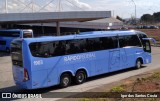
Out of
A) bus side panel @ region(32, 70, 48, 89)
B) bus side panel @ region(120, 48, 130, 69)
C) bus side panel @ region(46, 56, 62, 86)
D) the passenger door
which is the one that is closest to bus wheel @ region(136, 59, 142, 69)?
bus side panel @ region(120, 48, 130, 69)

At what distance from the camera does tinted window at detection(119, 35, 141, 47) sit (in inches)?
772

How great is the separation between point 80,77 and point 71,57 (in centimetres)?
132

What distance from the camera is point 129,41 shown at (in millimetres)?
20266

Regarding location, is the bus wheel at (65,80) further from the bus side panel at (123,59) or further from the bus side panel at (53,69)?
the bus side panel at (123,59)

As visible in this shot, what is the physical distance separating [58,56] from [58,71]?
2.50ft

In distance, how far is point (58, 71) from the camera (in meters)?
15.3

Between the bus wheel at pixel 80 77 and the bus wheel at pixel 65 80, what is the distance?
20.3 inches

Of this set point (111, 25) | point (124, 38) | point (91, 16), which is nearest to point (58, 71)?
point (124, 38)

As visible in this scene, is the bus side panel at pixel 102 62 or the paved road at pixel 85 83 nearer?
the paved road at pixel 85 83

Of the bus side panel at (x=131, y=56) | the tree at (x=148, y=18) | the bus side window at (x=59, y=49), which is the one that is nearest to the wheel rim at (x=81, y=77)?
the bus side window at (x=59, y=49)

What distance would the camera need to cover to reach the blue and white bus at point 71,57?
14227 mm

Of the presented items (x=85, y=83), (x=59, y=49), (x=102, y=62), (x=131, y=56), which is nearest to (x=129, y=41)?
(x=131, y=56)

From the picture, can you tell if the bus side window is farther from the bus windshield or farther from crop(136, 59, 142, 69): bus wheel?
crop(136, 59, 142, 69): bus wheel

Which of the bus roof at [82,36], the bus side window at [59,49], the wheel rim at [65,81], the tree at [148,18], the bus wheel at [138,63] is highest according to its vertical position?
the tree at [148,18]
